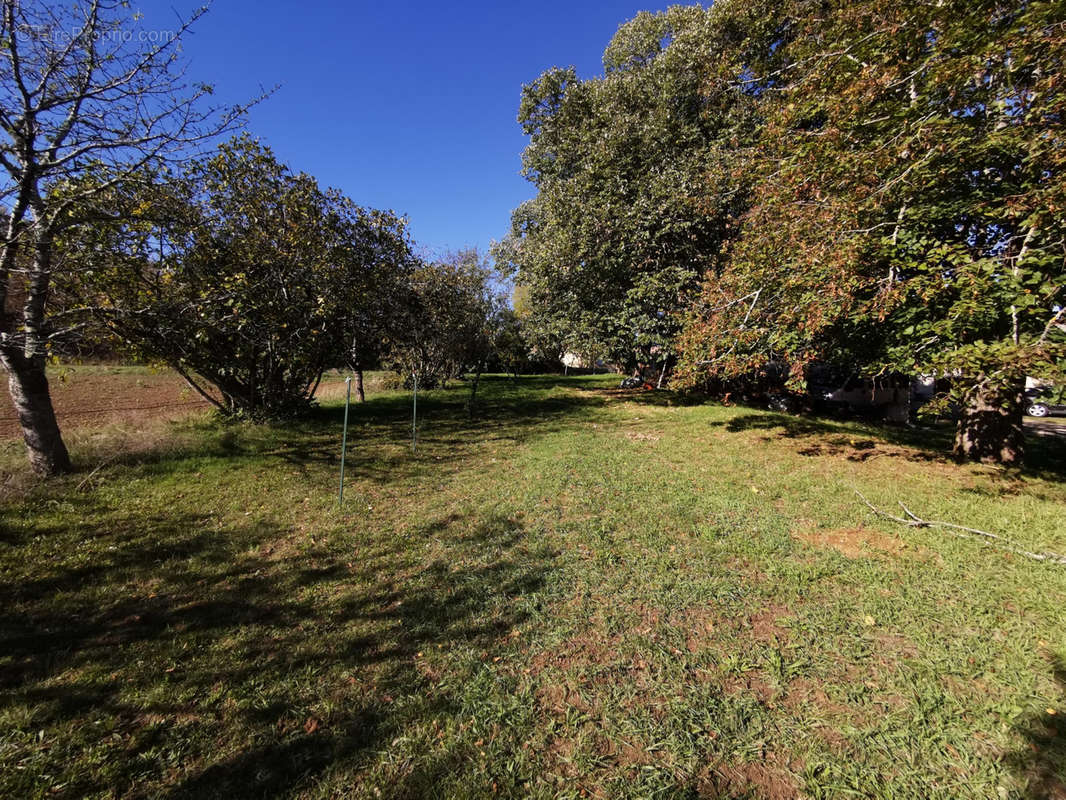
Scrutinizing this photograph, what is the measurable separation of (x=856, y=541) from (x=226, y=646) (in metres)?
5.95

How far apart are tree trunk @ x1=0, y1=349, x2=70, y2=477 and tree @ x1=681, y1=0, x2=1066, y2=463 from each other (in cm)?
976

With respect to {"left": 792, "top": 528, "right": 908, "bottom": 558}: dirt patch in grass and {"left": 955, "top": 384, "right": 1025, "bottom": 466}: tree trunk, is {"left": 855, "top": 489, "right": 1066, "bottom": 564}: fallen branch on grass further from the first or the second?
{"left": 955, "top": 384, "right": 1025, "bottom": 466}: tree trunk

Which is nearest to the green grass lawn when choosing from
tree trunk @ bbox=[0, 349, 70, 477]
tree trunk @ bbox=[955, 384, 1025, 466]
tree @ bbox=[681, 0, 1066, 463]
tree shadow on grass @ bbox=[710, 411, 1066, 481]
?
tree trunk @ bbox=[0, 349, 70, 477]

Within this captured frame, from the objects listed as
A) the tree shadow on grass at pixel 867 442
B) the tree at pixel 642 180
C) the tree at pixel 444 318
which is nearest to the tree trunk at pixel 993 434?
the tree shadow on grass at pixel 867 442

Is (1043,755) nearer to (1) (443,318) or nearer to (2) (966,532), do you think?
(2) (966,532)

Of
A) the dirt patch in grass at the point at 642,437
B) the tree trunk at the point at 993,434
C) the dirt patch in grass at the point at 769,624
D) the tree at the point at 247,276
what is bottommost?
the dirt patch in grass at the point at 769,624

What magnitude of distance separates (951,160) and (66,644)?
10.4 metres

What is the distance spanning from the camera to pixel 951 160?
5.15 meters

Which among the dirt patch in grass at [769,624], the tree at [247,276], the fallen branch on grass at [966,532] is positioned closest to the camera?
the dirt patch in grass at [769,624]

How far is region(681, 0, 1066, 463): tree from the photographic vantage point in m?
4.43

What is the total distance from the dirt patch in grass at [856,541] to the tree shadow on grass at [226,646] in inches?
120

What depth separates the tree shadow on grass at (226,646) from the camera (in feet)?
6.48

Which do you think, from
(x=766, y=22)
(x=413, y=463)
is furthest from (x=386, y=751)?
(x=766, y=22)

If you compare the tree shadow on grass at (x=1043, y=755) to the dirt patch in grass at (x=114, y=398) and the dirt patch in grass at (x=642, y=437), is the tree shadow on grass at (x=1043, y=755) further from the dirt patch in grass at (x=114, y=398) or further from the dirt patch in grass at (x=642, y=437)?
the dirt patch in grass at (x=114, y=398)
